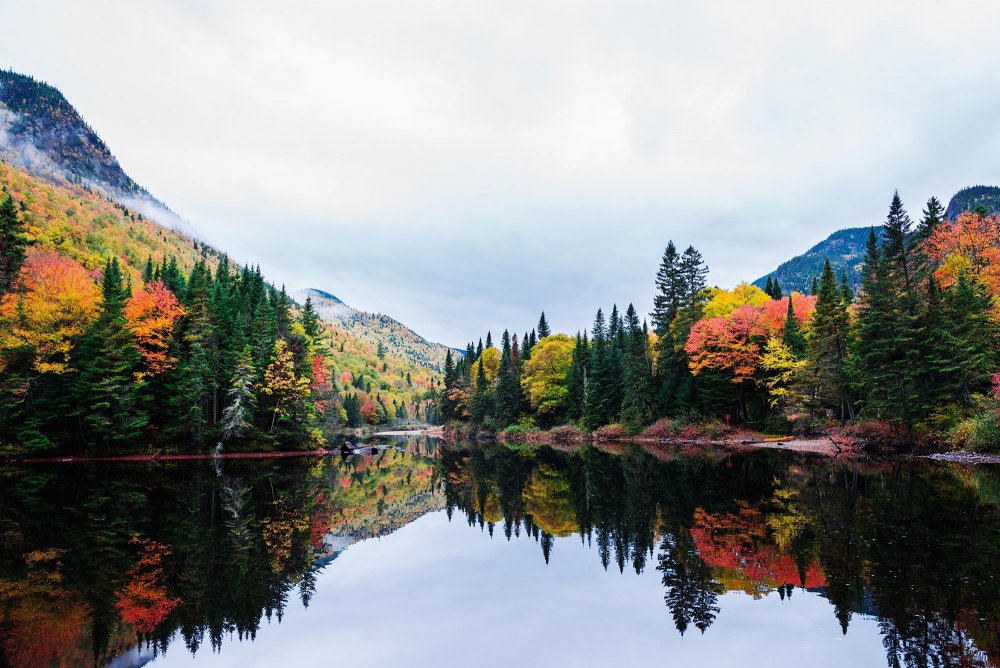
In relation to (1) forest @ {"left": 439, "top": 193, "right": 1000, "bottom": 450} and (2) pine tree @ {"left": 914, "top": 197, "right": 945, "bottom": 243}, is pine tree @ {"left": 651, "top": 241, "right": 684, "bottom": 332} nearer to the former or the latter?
(1) forest @ {"left": 439, "top": 193, "right": 1000, "bottom": 450}

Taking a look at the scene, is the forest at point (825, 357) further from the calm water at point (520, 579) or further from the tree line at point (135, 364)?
the tree line at point (135, 364)

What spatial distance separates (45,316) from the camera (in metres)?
39.4

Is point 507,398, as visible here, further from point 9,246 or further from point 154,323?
point 9,246

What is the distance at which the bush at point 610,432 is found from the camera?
6631cm

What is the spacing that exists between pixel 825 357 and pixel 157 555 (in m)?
48.2

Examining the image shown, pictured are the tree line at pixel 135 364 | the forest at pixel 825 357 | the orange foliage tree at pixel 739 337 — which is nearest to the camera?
the forest at pixel 825 357

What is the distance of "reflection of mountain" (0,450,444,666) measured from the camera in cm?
839

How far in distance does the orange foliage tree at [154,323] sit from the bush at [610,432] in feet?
157

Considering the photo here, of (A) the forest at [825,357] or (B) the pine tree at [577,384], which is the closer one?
(A) the forest at [825,357]

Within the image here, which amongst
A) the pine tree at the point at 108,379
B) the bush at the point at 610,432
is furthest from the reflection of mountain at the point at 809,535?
the bush at the point at 610,432

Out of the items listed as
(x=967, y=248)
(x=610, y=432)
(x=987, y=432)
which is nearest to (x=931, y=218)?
(x=967, y=248)

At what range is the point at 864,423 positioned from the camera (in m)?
40.7

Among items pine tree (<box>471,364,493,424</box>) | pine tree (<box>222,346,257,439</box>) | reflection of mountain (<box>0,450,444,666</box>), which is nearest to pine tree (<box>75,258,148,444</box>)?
pine tree (<box>222,346,257,439</box>)

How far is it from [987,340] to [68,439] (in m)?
66.0
